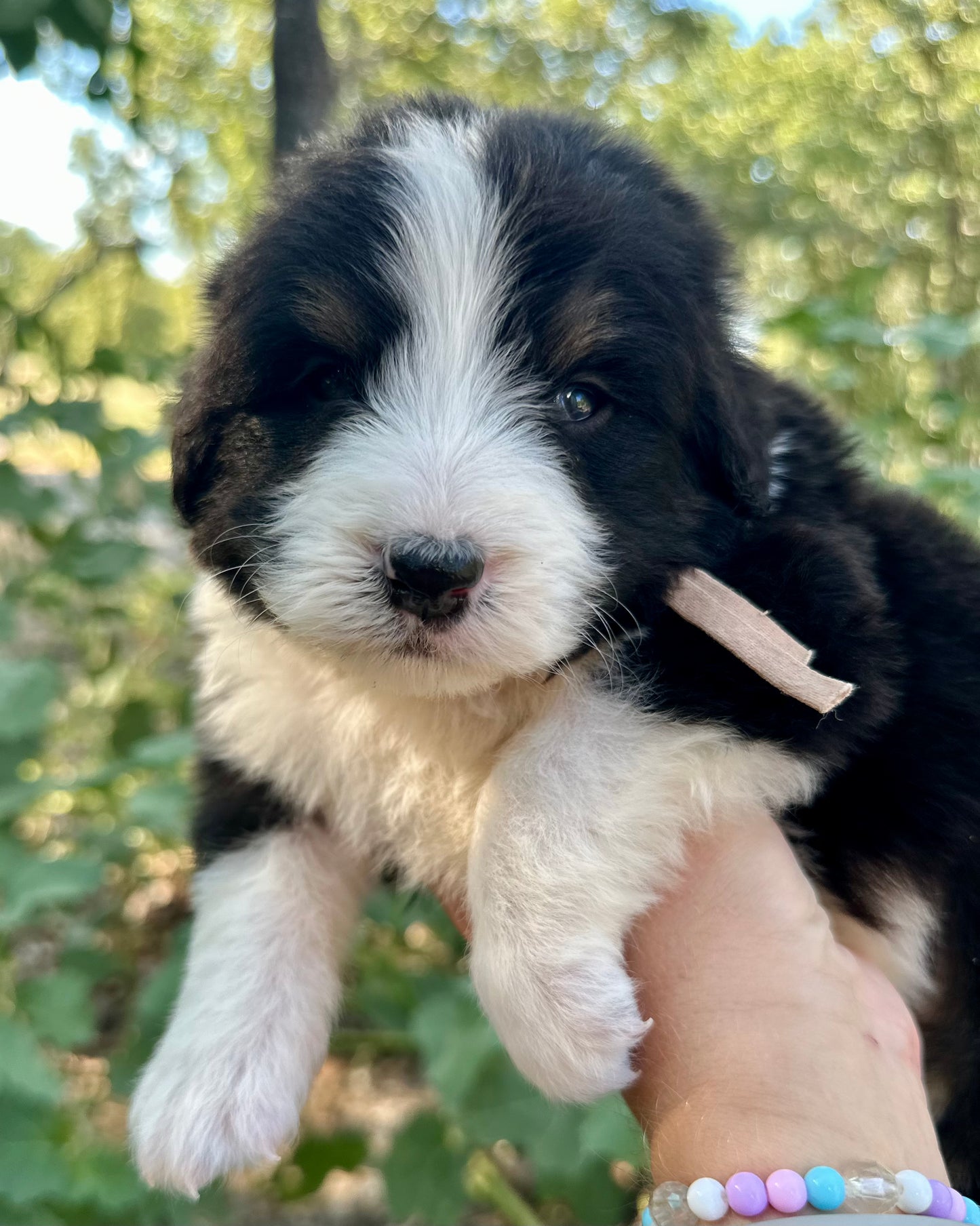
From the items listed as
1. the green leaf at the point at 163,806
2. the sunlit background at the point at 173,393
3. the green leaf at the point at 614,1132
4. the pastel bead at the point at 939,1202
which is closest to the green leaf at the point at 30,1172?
the sunlit background at the point at 173,393

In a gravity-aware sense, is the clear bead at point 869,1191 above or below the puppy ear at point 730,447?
below

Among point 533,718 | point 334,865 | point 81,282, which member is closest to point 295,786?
point 334,865

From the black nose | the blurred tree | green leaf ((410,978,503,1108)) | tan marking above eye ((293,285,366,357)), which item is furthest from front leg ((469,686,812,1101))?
the blurred tree

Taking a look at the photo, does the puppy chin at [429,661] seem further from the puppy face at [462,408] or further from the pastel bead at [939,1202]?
the pastel bead at [939,1202]

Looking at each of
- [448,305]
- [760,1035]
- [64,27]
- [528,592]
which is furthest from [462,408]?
[64,27]

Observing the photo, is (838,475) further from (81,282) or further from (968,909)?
(81,282)

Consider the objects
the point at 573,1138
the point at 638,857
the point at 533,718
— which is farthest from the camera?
the point at 573,1138

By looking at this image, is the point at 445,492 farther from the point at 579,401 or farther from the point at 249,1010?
the point at 249,1010
